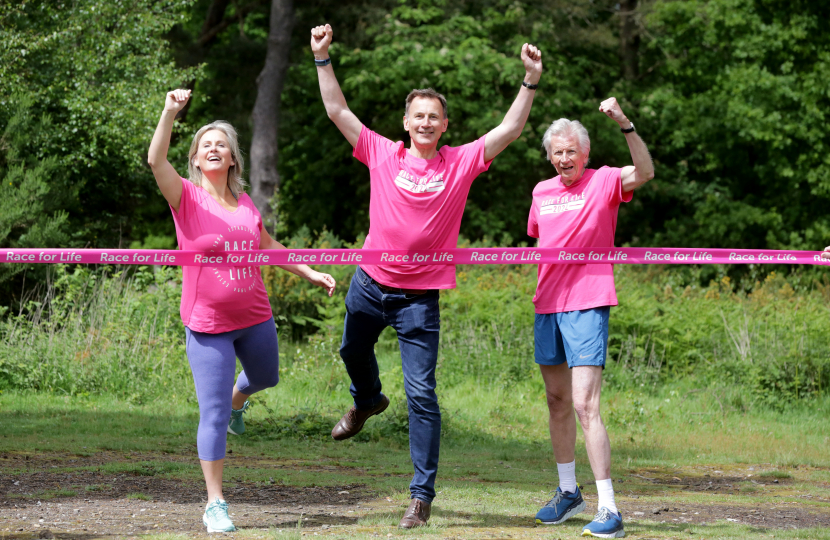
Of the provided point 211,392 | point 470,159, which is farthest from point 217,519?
point 470,159

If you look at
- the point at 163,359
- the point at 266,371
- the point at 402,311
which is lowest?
the point at 163,359

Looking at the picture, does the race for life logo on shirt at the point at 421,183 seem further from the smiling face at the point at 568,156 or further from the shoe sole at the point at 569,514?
the shoe sole at the point at 569,514

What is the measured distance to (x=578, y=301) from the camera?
4934mm

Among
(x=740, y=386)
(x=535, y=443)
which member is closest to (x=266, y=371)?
(x=535, y=443)

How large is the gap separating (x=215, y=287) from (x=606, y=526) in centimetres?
239

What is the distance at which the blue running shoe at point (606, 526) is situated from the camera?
4.69 meters

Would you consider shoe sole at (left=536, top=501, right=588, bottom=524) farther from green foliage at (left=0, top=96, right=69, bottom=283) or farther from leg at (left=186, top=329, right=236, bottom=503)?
green foliage at (left=0, top=96, right=69, bottom=283)

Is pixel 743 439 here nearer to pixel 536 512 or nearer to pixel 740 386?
pixel 740 386

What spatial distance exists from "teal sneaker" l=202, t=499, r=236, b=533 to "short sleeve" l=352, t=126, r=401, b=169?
2.00 m

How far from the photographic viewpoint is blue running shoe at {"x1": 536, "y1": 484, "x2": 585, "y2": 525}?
5.16 m

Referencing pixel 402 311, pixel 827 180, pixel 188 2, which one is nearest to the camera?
pixel 402 311

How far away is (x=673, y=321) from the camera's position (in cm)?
1198

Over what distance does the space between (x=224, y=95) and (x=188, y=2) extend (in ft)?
34.9

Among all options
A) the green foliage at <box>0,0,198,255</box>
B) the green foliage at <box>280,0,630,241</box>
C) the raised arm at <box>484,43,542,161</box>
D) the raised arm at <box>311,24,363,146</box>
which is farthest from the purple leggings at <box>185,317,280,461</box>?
the green foliage at <box>280,0,630,241</box>
